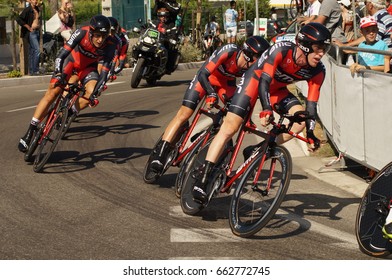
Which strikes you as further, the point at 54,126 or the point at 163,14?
the point at 163,14

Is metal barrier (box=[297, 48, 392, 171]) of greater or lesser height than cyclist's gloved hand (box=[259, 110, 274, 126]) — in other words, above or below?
below

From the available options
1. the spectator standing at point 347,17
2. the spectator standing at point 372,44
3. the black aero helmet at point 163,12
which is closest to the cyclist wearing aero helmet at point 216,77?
the spectator standing at point 372,44

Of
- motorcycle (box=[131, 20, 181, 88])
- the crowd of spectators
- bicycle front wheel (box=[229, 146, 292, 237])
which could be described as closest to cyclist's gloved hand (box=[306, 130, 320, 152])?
bicycle front wheel (box=[229, 146, 292, 237])

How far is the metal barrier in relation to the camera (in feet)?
34.9

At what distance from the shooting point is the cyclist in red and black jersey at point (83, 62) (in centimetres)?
1231

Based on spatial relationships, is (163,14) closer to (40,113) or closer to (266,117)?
(40,113)

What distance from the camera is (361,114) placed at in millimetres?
11594

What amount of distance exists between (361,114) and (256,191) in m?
3.16

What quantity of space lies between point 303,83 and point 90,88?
5.92m

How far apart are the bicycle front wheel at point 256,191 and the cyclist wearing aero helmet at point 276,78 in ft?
1.54

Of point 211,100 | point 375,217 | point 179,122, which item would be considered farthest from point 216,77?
point 375,217

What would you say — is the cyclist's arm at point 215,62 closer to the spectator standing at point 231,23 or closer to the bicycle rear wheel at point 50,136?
the bicycle rear wheel at point 50,136

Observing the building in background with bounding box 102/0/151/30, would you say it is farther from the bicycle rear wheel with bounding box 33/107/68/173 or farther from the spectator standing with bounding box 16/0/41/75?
the bicycle rear wheel with bounding box 33/107/68/173

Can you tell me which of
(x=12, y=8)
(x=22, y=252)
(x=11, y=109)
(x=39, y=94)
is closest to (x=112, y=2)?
(x=12, y=8)
